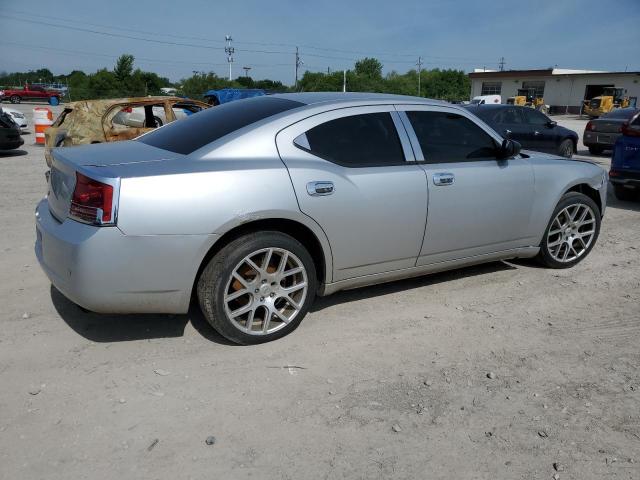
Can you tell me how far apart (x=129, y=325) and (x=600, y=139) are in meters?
15.2

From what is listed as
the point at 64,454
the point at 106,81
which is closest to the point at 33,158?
the point at 64,454

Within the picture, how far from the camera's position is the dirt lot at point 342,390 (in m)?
2.46

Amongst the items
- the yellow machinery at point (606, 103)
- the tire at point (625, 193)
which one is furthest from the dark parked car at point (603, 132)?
the yellow machinery at point (606, 103)

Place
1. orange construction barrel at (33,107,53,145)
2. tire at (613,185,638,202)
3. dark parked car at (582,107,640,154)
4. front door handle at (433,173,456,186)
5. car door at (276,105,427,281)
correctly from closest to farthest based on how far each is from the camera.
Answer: car door at (276,105,427,281) → front door handle at (433,173,456,186) → tire at (613,185,638,202) → orange construction barrel at (33,107,53,145) → dark parked car at (582,107,640,154)

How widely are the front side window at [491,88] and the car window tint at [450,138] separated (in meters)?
65.5

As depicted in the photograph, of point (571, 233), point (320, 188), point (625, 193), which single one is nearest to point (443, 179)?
point (320, 188)

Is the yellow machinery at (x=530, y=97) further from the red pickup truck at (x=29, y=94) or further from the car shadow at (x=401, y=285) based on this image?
the car shadow at (x=401, y=285)

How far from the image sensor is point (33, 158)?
1215 centimetres

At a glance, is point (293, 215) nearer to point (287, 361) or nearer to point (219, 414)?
point (287, 361)

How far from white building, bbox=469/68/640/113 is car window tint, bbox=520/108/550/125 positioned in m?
45.8

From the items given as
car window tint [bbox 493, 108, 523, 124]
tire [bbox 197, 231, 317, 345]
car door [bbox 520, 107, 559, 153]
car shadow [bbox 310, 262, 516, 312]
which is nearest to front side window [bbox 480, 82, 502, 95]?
car door [bbox 520, 107, 559, 153]

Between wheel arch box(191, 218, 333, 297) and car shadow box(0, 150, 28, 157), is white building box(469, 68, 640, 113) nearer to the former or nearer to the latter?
car shadow box(0, 150, 28, 157)

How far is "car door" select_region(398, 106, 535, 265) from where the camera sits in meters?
4.02

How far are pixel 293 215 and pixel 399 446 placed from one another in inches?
59.3
